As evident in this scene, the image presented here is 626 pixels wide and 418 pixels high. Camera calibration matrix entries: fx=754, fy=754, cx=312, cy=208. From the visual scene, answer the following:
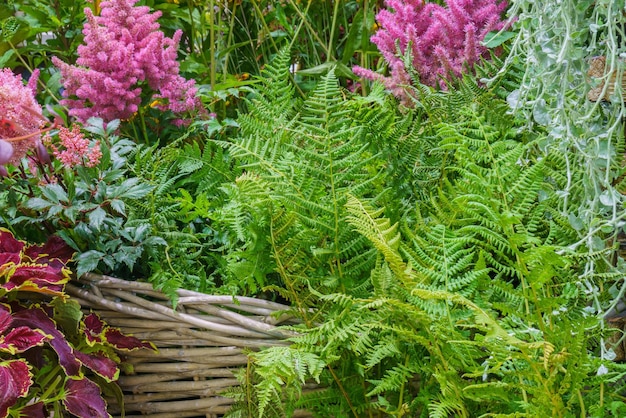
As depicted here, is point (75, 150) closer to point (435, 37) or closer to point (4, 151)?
point (4, 151)

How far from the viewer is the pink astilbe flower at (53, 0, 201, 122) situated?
1030 mm

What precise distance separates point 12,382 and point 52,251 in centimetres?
18

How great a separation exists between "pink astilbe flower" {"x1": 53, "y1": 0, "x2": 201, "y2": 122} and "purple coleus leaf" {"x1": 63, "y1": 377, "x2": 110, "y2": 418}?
0.41m

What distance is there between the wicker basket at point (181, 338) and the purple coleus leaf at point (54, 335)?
0.08 m

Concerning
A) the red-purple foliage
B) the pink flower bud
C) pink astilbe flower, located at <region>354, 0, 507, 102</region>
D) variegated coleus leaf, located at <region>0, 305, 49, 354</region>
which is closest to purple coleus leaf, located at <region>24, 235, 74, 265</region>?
the red-purple foliage

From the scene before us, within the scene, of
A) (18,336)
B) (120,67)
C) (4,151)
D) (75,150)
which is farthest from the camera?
(120,67)

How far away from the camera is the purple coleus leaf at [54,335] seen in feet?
2.54

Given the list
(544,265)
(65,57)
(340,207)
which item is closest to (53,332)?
(340,207)

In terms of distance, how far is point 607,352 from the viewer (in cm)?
62

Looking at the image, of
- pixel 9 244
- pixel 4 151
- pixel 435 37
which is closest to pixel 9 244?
pixel 9 244

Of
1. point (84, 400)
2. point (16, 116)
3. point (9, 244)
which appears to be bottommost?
point (84, 400)

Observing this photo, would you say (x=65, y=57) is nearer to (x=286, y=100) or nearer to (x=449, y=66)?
(x=286, y=100)

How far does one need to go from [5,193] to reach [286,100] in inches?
14.0

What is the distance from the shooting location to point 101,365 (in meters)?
0.81
